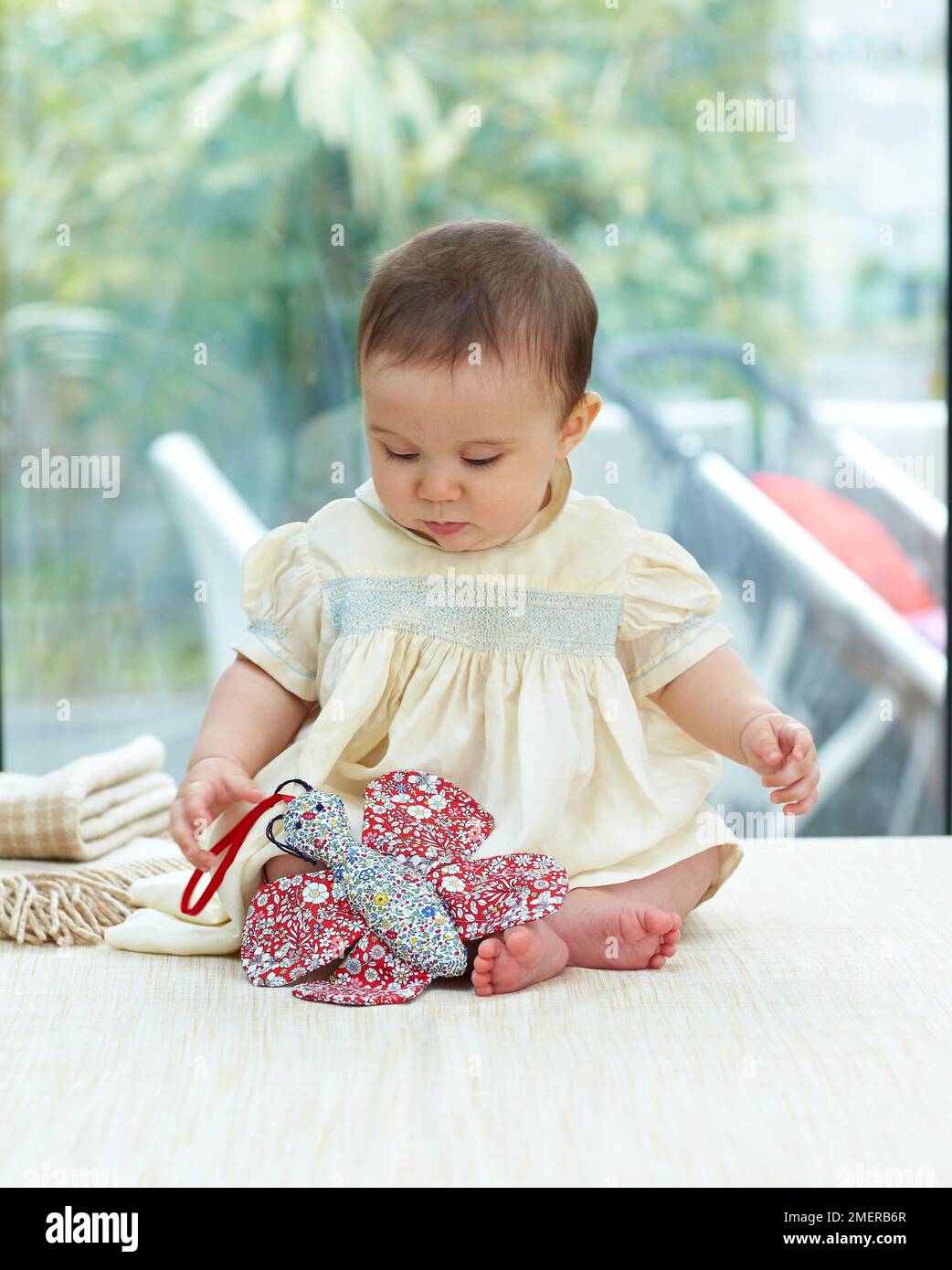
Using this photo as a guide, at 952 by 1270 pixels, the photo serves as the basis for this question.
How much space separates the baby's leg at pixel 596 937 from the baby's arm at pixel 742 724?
10cm

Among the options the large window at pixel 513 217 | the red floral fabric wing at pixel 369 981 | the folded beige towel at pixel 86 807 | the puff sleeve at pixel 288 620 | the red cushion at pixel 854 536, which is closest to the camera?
the red floral fabric wing at pixel 369 981

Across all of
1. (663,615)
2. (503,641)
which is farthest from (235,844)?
(663,615)

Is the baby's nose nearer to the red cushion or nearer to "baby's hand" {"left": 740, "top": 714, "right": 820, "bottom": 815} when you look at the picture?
"baby's hand" {"left": 740, "top": 714, "right": 820, "bottom": 815}

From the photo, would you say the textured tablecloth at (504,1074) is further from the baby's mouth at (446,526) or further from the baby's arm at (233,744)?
the baby's mouth at (446,526)

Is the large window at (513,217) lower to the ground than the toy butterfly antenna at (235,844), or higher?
higher

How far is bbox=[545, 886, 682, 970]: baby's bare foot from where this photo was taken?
0.95 metres

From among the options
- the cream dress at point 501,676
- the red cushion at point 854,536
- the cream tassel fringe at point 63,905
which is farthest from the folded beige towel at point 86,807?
the red cushion at point 854,536

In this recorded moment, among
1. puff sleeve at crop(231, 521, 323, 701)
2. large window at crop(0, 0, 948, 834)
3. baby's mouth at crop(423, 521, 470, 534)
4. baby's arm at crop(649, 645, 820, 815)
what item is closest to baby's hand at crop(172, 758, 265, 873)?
puff sleeve at crop(231, 521, 323, 701)

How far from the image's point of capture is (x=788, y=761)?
38.7 inches

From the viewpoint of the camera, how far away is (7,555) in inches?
91.6

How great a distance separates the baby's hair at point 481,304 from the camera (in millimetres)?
960

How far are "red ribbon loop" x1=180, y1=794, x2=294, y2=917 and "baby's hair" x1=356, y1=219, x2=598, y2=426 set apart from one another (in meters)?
0.30

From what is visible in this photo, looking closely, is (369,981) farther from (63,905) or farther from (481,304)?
(481,304)

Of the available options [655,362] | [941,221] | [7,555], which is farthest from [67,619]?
[941,221]
